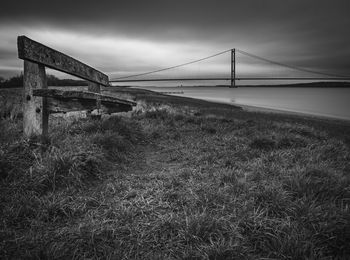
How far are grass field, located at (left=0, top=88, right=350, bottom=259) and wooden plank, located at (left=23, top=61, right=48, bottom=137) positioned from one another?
0.96ft

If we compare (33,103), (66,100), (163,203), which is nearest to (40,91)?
(33,103)

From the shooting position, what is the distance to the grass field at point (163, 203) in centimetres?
183

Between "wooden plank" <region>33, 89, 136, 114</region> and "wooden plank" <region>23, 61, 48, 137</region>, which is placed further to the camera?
"wooden plank" <region>23, 61, 48, 137</region>

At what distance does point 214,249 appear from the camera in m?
1.75

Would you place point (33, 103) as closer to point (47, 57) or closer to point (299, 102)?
point (47, 57)

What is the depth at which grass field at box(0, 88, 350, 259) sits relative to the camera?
6.00 ft

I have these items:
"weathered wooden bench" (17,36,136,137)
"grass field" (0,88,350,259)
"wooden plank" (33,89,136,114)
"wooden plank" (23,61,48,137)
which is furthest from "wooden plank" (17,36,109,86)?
"grass field" (0,88,350,259)

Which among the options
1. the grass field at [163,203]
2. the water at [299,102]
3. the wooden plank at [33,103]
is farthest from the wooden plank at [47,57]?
the water at [299,102]

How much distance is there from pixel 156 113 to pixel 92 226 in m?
6.37

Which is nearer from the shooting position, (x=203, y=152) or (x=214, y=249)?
(x=214, y=249)

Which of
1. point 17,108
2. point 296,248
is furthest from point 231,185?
point 17,108

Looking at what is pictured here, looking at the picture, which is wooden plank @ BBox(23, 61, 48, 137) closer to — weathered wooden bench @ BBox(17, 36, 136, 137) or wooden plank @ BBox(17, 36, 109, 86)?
weathered wooden bench @ BBox(17, 36, 136, 137)

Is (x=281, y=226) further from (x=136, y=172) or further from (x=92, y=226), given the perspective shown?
(x=136, y=172)

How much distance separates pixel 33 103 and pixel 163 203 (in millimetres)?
2754
